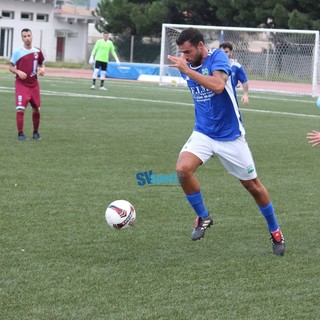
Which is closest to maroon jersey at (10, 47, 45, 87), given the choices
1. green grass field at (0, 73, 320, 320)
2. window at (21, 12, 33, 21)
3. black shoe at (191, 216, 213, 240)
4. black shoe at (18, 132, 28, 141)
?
black shoe at (18, 132, 28, 141)

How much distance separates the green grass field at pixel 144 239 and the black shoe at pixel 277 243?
9 cm

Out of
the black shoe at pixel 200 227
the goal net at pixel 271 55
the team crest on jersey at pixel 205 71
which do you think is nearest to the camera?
the team crest on jersey at pixel 205 71

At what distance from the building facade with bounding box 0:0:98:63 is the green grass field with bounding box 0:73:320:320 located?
48.6 metres

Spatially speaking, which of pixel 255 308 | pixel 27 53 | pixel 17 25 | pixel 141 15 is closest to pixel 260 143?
pixel 27 53

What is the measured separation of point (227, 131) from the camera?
7520 mm

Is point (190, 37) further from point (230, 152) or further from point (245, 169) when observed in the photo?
point (245, 169)

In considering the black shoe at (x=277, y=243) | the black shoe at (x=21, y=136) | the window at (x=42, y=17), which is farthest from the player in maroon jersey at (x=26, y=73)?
the window at (x=42, y=17)

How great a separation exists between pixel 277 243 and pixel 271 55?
2934 cm

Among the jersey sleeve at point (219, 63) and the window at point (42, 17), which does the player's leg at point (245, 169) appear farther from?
the window at point (42, 17)

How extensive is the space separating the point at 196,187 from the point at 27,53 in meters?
8.09

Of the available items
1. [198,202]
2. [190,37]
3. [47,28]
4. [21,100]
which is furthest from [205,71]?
[47,28]

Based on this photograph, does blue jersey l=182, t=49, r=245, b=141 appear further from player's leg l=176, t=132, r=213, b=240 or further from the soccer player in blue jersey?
player's leg l=176, t=132, r=213, b=240

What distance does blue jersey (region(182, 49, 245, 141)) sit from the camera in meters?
7.38

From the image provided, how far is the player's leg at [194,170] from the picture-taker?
749cm
